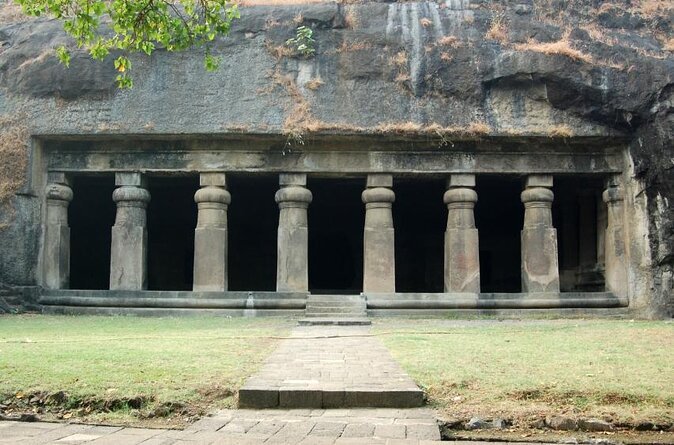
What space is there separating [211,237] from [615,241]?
27.7ft

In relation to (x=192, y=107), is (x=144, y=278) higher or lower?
lower

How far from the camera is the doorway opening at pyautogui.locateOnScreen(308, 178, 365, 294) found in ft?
64.4

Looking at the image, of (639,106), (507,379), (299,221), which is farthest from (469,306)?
(507,379)

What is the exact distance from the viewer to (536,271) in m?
13.7

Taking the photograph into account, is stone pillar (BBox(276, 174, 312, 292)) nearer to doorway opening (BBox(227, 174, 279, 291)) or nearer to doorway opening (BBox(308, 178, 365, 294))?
doorway opening (BBox(227, 174, 279, 291))

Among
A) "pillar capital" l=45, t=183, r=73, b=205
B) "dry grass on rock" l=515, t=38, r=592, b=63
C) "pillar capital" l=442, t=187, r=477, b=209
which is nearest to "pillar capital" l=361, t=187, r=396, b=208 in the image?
"pillar capital" l=442, t=187, r=477, b=209

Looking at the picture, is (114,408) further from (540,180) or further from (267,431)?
(540,180)

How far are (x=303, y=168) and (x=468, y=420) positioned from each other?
32.7 feet

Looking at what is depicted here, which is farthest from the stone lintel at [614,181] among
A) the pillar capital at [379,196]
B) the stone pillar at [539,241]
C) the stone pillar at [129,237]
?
the stone pillar at [129,237]

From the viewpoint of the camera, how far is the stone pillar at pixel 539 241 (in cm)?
1365

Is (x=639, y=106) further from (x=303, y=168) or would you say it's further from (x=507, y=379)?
(x=507, y=379)

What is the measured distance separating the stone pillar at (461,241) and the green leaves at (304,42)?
3989 millimetres

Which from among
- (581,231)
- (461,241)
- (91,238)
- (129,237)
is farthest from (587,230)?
(91,238)

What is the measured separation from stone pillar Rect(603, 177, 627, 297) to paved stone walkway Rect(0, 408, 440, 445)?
10405 millimetres
